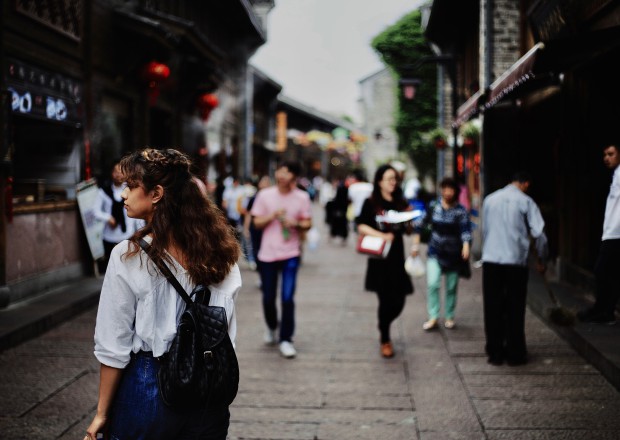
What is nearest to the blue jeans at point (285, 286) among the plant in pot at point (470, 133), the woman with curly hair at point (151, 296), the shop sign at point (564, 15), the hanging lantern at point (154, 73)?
the shop sign at point (564, 15)

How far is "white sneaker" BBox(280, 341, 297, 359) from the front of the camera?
22.6ft

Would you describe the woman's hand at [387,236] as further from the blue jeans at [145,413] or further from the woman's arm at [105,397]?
the woman's arm at [105,397]

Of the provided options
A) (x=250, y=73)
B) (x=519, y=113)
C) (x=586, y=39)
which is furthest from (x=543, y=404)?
(x=250, y=73)

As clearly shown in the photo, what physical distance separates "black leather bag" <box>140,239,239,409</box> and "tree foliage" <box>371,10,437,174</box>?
29499 millimetres

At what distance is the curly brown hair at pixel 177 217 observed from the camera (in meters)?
2.60

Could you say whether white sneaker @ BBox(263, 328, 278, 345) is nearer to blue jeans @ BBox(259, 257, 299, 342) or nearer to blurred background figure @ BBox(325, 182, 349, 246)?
blue jeans @ BBox(259, 257, 299, 342)

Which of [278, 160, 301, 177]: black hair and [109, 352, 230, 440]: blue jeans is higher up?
Result: [278, 160, 301, 177]: black hair

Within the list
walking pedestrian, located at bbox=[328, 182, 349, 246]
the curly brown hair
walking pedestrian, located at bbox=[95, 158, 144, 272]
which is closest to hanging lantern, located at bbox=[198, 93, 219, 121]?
walking pedestrian, located at bbox=[328, 182, 349, 246]

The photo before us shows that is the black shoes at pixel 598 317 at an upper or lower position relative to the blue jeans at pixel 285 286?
lower

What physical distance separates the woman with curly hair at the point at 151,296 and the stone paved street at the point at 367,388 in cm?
234

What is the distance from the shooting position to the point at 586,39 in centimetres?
668

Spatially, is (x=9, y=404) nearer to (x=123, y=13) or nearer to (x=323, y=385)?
(x=323, y=385)

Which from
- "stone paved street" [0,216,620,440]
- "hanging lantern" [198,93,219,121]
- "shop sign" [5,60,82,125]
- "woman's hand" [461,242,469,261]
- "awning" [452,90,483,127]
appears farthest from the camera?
"hanging lantern" [198,93,219,121]

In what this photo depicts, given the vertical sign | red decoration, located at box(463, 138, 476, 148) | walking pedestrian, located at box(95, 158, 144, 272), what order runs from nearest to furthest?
walking pedestrian, located at box(95, 158, 144, 272) → red decoration, located at box(463, 138, 476, 148) → the vertical sign
